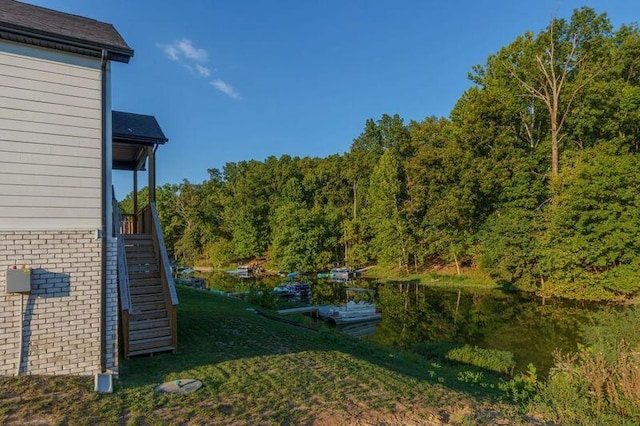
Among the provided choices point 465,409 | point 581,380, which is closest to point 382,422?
point 465,409

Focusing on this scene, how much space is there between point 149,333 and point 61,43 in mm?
5409

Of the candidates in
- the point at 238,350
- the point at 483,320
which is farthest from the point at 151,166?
the point at 483,320

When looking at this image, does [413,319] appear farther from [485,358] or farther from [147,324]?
[147,324]

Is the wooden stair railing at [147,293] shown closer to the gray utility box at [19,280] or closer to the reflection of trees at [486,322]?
the gray utility box at [19,280]

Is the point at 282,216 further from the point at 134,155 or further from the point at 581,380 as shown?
the point at 581,380

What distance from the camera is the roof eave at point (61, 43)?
5.52 meters

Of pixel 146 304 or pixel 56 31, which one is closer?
pixel 56 31

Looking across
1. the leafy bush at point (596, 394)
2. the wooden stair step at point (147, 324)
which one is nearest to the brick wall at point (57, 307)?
the wooden stair step at point (147, 324)

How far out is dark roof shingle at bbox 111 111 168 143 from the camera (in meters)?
8.70

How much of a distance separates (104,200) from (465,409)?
651 cm

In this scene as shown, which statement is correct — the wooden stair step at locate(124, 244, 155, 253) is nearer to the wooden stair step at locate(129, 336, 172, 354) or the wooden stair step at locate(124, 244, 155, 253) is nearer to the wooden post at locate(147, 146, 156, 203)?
the wooden post at locate(147, 146, 156, 203)

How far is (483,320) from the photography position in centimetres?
1917

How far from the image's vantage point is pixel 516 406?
618cm

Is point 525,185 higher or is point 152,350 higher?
point 525,185
